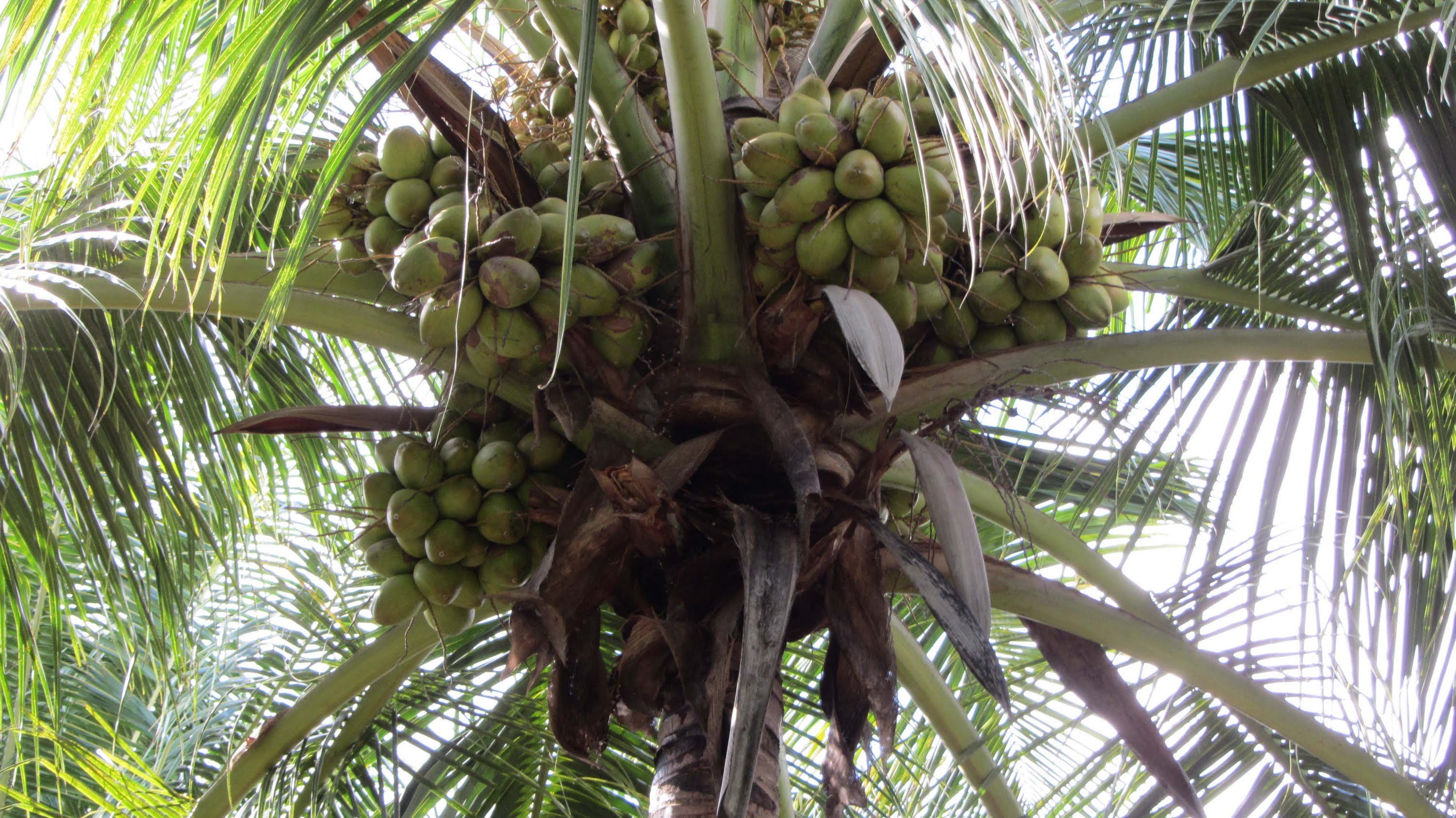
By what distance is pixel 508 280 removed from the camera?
168 cm

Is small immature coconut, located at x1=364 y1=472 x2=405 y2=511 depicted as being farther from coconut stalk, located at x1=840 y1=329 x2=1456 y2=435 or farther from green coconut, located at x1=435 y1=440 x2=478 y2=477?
coconut stalk, located at x1=840 y1=329 x2=1456 y2=435

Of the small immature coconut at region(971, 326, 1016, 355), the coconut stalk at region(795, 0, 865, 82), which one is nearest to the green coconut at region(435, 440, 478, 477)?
the small immature coconut at region(971, 326, 1016, 355)

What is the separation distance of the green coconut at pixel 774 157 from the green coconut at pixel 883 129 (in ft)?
0.29

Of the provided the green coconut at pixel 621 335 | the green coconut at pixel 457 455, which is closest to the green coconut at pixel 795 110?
the green coconut at pixel 621 335

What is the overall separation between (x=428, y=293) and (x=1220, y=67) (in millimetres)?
1420

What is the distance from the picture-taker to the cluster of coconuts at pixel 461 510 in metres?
1.89

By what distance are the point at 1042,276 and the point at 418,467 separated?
1010 millimetres

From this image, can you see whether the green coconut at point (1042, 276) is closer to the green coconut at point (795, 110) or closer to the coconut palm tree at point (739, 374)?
the coconut palm tree at point (739, 374)

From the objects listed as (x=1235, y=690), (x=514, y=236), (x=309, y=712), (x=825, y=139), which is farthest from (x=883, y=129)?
(x=309, y=712)

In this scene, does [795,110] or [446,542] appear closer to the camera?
[795,110]

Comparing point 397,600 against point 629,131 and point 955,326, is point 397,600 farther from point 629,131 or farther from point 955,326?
point 955,326

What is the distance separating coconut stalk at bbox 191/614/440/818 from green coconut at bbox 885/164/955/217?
1.07m

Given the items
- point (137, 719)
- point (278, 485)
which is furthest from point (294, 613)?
point (137, 719)

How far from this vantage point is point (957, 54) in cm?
140
